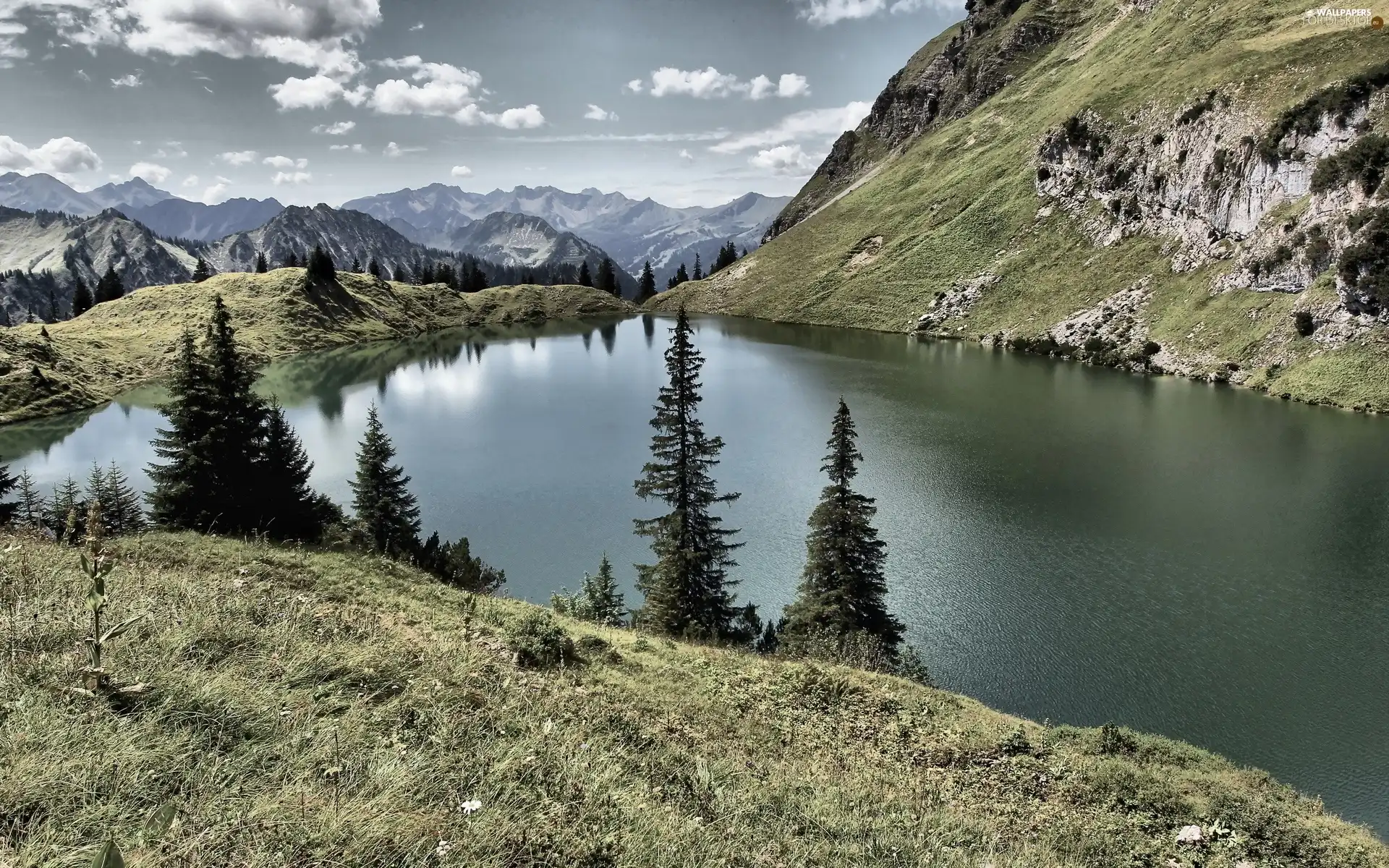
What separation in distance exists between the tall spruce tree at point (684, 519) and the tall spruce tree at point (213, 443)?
14794 millimetres

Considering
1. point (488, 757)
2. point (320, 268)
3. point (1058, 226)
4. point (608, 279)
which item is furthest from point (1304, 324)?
point (608, 279)

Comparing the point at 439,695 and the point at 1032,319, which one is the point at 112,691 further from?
the point at 1032,319

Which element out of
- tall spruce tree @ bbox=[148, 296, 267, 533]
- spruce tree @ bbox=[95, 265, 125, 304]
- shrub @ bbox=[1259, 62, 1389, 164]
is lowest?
tall spruce tree @ bbox=[148, 296, 267, 533]

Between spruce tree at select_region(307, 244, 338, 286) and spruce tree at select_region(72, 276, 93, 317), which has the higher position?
→ spruce tree at select_region(307, 244, 338, 286)

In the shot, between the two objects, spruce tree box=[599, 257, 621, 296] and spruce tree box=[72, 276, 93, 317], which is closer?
spruce tree box=[72, 276, 93, 317]

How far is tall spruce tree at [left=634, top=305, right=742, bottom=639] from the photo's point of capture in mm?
27844

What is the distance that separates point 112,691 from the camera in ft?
18.9

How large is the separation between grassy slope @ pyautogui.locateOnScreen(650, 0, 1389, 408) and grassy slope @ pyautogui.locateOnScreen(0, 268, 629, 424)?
143 ft

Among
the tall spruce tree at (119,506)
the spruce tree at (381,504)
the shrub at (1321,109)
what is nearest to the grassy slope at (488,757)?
the spruce tree at (381,504)

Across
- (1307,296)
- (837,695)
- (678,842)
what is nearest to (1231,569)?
(837,695)

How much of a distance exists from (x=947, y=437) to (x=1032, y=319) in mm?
62807

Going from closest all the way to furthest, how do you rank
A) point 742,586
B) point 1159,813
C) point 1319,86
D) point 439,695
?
point 439,695 < point 1159,813 < point 742,586 < point 1319,86

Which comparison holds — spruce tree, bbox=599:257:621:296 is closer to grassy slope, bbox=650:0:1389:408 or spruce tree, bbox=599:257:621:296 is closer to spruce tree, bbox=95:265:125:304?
grassy slope, bbox=650:0:1389:408

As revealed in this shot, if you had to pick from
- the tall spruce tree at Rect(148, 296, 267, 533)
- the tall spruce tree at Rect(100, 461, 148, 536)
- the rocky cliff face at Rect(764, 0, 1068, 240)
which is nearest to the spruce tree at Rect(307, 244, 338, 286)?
the tall spruce tree at Rect(100, 461, 148, 536)
